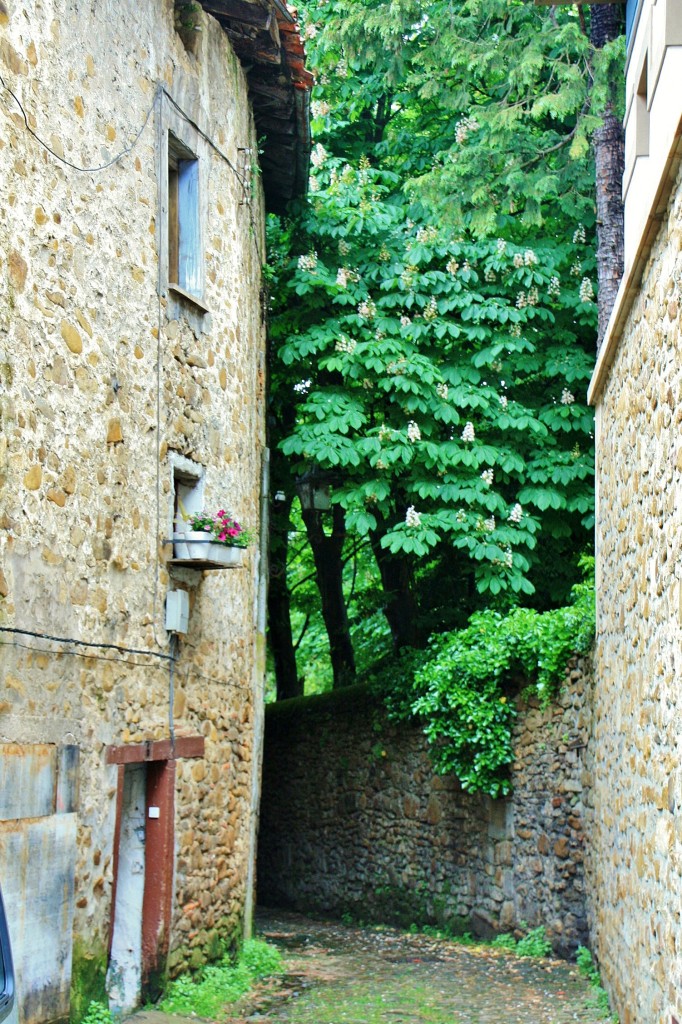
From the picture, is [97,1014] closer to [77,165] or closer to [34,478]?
[34,478]

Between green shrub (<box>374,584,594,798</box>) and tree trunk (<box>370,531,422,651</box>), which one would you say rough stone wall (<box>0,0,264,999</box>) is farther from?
tree trunk (<box>370,531,422,651</box>)

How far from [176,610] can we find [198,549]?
469 millimetres

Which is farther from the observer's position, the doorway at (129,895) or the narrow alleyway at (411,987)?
the narrow alleyway at (411,987)

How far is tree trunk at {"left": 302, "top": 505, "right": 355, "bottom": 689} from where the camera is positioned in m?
14.9

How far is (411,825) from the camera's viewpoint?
1269cm

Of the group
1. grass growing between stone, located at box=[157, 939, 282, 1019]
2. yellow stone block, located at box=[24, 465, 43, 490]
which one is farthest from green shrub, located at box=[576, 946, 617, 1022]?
yellow stone block, located at box=[24, 465, 43, 490]

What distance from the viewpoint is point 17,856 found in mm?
6141

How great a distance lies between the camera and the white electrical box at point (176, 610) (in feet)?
27.2

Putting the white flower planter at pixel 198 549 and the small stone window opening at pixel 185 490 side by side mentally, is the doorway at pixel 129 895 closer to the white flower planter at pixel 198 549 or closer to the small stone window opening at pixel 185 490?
the white flower planter at pixel 198 549

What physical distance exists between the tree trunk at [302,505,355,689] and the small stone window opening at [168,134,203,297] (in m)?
5.78

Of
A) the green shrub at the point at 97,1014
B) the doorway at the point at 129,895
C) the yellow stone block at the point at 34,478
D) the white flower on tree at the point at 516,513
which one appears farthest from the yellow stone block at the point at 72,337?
the white flower on tree at the point at 516,513

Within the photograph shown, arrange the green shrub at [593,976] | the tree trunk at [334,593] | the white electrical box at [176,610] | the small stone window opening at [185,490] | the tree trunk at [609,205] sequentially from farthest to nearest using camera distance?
1. the tree trunk at [334,593]
2. the tree trunk at [609,205]
3. the small stone window opening at [185,490]
4. the white electrical box at [176,610]
5. the green shrub at [593,976]

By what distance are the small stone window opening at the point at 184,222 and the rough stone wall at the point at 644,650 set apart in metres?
3.39

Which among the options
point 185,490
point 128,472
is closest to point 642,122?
point 128,472
